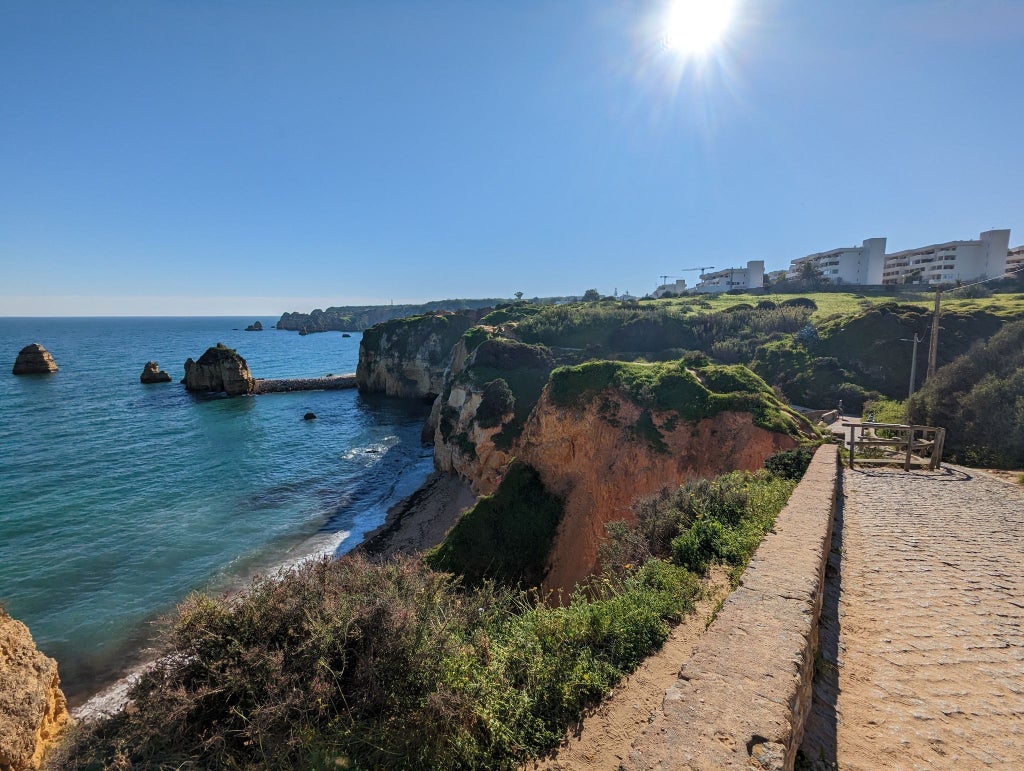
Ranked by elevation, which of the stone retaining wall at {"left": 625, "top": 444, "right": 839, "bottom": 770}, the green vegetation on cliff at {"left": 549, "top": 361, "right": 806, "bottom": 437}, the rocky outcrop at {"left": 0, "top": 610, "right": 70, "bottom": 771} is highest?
the green vegetation on cliff at {"left": 549, "top": 361, "right": 806, "bottom": 437}

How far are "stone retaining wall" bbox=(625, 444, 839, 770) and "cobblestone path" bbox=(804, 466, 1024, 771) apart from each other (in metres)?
0.48

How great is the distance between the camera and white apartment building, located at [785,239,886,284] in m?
75.6

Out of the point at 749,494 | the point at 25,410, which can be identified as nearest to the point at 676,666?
the point at 749,494

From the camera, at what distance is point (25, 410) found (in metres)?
46.2

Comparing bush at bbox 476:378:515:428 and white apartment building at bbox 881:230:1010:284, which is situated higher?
white apartment building at bbox 881:230:1010:284

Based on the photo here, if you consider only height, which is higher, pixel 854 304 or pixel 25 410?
pixel 854 304

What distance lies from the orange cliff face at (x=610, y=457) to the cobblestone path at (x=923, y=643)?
8.09m

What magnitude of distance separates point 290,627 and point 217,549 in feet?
69.6

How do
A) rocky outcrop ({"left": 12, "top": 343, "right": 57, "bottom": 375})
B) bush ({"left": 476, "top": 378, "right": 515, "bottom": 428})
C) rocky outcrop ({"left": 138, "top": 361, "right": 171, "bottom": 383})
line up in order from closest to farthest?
bush ({"left": 476, "top": 378, "right": 515, "bottom": 428}) → rocky outcrop ({"left": 138, "top": 361, "right": 171, "bottom": 383}) → rocky outcrop ({"left": 12, "top": 343, "right": 57, "bottom": 375})

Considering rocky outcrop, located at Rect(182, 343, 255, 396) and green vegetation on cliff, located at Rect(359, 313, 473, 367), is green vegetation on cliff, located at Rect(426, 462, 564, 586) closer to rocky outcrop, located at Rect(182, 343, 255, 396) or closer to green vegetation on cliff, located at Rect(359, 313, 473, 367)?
green vegetation on cliff, located at Rect(359, 313, 473, 367)

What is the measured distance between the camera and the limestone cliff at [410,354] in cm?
6122

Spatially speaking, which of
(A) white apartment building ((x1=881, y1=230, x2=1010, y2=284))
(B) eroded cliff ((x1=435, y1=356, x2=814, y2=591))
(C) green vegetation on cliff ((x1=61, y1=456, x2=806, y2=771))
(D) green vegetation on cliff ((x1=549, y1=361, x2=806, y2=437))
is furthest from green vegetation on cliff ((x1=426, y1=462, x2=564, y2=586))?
(A) white apartment building ((x1=881, y1=230, x2=1010, y2=284))

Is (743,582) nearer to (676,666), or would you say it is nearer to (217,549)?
(676,666)

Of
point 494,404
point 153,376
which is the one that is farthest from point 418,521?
point 153,376
